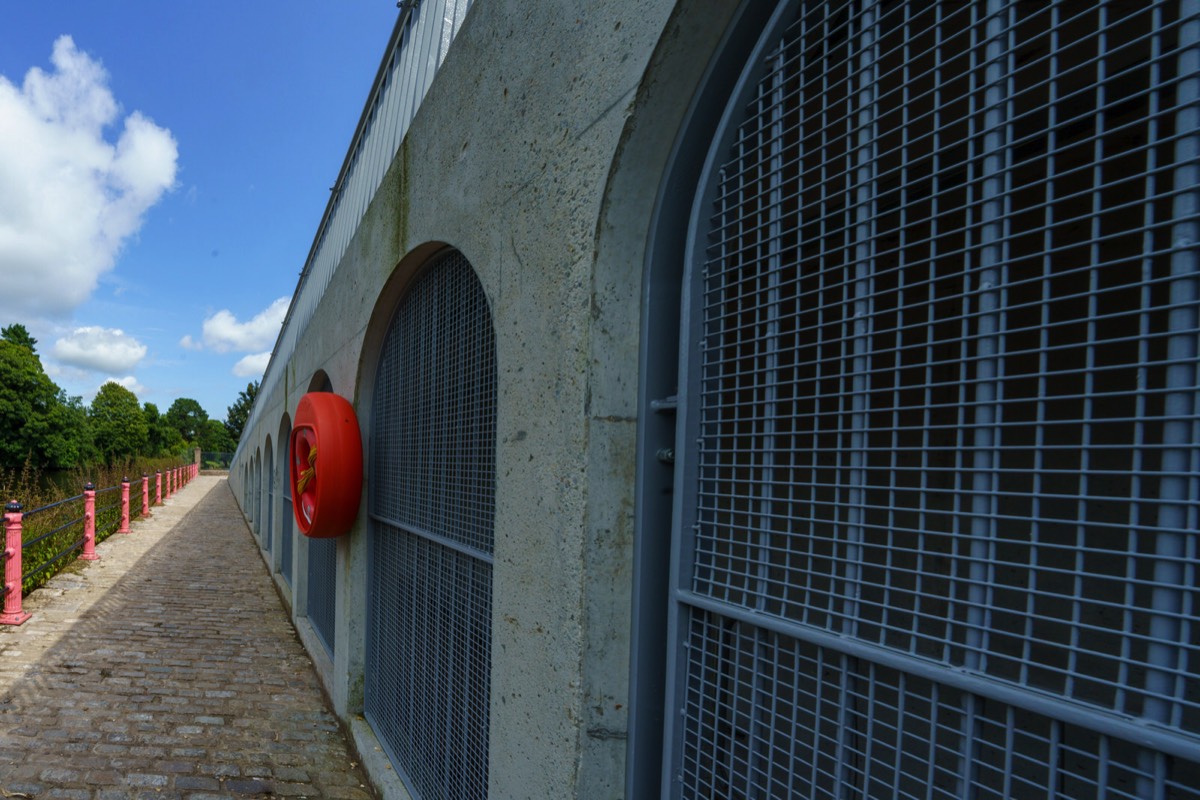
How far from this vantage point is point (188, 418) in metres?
114

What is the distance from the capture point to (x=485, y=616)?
296 cm

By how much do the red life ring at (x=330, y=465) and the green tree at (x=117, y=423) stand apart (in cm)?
6795

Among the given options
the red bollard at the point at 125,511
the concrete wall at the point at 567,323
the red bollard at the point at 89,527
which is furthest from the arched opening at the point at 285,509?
the concrete wall at the point at 567,323

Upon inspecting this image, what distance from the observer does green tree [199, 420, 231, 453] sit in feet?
361

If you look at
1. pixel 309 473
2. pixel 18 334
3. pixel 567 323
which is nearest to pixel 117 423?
pixel 18 334

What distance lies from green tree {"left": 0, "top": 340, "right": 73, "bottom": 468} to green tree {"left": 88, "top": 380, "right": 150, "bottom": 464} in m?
13.0

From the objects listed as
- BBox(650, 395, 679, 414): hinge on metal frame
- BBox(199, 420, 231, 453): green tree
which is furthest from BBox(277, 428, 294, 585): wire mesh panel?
BBox(199, 420, 231, 453): green tree

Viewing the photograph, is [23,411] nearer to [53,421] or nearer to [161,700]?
[53,421]

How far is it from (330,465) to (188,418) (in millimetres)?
128250

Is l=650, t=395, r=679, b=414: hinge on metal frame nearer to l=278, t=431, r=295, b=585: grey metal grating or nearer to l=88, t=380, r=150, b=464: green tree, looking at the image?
l=278, t=431, r=295, b=585: grey metal grating

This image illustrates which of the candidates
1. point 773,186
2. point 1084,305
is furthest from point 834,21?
point 1084,305

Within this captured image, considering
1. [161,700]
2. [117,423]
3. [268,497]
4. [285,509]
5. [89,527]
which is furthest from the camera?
[117,423]

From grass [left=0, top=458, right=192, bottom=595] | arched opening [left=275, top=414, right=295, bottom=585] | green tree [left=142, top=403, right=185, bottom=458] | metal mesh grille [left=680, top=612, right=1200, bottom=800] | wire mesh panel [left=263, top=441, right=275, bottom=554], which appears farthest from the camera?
green tree [left=142, top=403, right=185, bottom=458]

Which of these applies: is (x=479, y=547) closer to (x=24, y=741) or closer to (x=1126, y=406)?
(x=1126, y=406)
